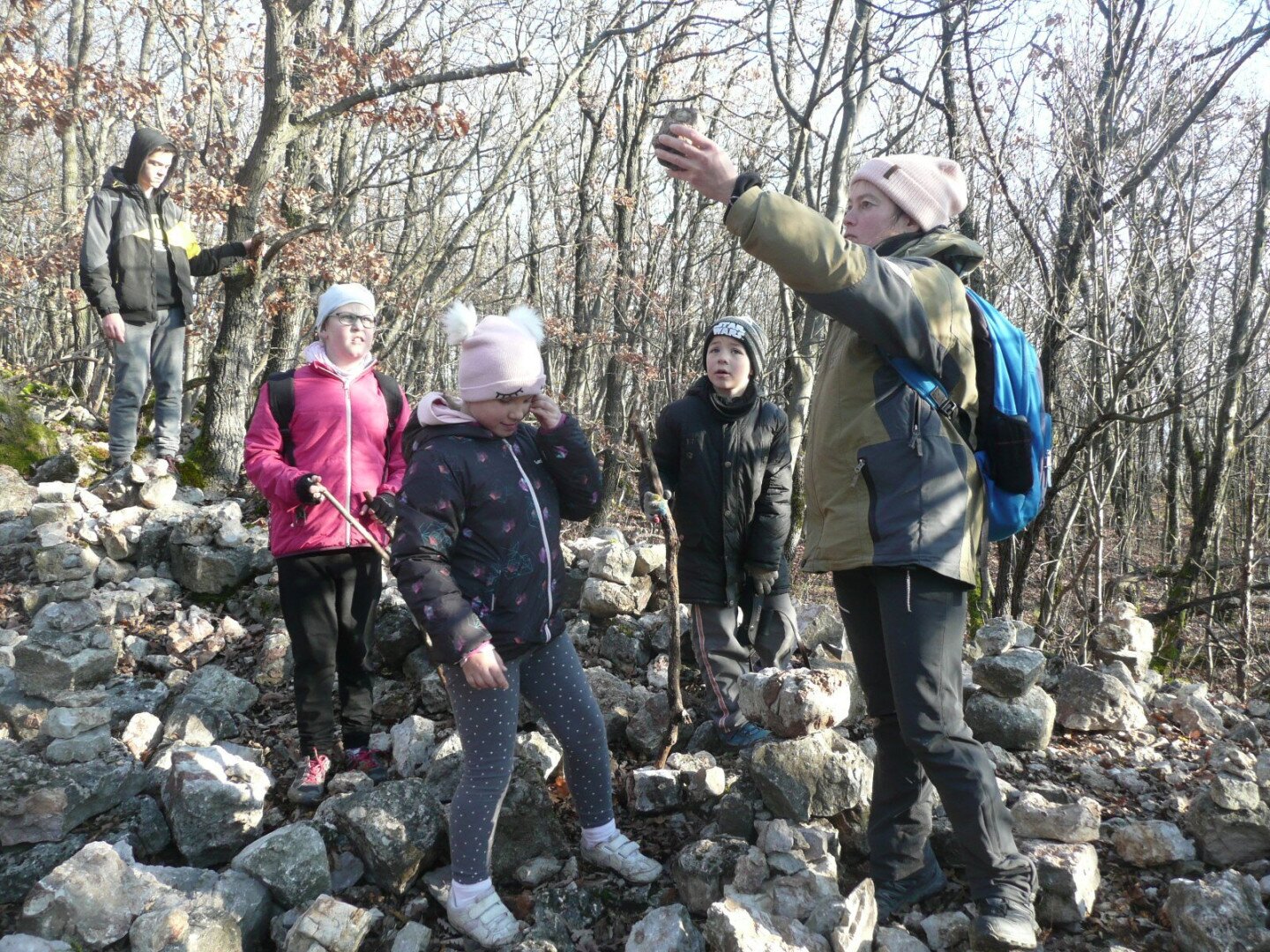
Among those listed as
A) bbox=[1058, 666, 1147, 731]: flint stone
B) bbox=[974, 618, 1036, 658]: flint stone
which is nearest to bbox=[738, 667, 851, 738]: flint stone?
bbox=[974, 618, 1036, 658]: flint stone

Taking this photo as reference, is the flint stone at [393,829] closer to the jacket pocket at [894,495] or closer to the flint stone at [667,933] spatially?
the flint stone at [667,933]

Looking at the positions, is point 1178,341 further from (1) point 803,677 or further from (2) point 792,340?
(1) point 803,677

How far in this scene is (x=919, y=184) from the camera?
7.86 ft

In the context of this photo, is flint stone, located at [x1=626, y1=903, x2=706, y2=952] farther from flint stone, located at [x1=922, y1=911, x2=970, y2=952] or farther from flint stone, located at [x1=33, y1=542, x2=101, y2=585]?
flint stone, located at [x1=33, y1=542, x2=101, y2=585]

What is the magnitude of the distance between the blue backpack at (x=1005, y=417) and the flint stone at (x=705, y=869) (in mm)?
1346

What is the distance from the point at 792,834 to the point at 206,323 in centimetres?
1010

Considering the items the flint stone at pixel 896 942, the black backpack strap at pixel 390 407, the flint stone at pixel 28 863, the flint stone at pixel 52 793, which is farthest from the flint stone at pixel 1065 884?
the flint stone at pixel 52 793

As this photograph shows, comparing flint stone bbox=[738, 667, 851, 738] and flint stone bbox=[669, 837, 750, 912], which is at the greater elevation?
flint stone bbox=[738, 667, 851, 738]

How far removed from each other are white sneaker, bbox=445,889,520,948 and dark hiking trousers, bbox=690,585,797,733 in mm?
1305

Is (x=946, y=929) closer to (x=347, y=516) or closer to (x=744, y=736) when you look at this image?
(x=744, y=736)

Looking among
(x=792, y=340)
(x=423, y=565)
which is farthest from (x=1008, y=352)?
(x=792, y=340)

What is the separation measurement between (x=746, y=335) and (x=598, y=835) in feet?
7.15

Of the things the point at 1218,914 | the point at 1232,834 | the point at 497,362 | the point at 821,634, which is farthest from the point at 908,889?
the point at 497,362

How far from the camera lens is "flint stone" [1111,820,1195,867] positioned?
2.79 m
